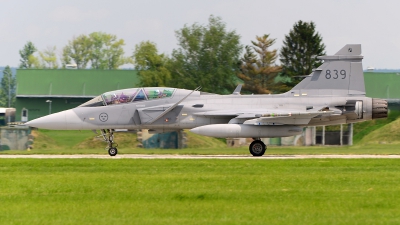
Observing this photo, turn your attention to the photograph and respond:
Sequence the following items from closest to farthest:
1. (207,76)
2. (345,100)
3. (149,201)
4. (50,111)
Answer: (149,201)
(345,100)
(207,76)
(50,111)

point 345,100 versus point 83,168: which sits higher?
point 345,100

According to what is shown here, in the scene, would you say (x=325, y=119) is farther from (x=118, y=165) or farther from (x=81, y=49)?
(x=81, y=49)

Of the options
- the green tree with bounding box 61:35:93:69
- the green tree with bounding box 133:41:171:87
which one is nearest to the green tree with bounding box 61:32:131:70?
the green tree with bounding box 61:35:93:69

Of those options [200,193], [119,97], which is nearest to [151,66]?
[119,97]

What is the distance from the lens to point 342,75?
2445 centimetres

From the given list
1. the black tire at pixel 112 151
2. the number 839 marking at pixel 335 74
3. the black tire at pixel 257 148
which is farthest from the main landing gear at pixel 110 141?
the number 839 marking at pixel 335 74

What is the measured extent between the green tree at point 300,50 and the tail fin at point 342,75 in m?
35.0

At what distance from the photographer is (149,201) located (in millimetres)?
11938

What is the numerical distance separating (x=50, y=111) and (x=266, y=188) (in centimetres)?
5175

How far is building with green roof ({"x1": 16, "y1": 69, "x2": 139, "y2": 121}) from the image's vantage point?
6375 centimetres

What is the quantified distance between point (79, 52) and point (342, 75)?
90.1 meters

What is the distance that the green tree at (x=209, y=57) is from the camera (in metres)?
59.8

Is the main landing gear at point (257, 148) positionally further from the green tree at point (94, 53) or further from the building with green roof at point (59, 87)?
the green tree at point (94, 53)

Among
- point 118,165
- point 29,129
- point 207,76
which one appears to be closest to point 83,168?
point 118,165
